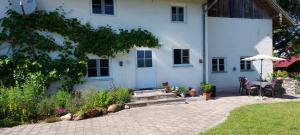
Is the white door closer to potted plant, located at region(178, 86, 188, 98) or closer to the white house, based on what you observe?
the white house

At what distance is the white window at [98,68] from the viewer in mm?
14469

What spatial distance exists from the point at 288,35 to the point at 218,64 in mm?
13663

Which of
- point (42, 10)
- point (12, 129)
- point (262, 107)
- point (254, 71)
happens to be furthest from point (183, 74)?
point (12, 129)

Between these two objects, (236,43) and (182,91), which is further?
(236,43)

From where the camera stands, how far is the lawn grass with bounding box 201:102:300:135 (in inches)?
318

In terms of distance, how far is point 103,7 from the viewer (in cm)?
1477

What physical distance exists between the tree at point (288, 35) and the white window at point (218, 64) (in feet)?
36.9

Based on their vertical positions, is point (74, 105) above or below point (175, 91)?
below

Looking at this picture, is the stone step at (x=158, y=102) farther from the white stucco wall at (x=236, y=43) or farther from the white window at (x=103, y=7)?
the white stucco wall at (x=236, y=43)

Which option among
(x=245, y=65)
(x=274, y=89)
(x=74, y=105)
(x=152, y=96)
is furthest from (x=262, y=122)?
(x=245, y=65)

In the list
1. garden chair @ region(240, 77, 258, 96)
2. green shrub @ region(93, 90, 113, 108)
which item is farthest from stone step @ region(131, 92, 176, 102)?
garden chair @ region(240, 77, 258, 96)

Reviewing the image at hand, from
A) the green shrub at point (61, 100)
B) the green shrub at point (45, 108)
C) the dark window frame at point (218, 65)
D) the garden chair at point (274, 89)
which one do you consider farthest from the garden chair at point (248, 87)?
the green shrub at point (45, 108)

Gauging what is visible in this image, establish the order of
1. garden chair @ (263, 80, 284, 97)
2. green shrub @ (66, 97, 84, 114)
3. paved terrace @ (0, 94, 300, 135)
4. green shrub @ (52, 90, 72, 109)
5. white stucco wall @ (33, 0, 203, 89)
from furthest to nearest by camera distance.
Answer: garden chair @ (263, 80, 284, 97) < white stucco wall @ (33, 0, 203, 89) < green shrub @ (52, 90, 72, 109) < green shrub @ (66, 97, 84, 114) < paved terrace @ (0, 94, 300, 135)

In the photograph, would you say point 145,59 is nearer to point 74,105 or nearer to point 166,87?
point 166,87
